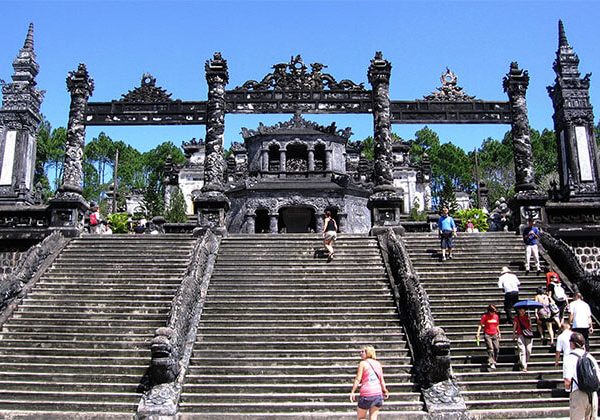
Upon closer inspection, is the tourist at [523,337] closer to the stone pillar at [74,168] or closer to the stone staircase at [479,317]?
the stone staircase at [479,317]

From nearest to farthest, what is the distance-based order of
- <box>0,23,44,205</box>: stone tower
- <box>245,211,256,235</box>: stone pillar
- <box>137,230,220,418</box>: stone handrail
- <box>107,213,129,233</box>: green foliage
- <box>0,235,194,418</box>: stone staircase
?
<box>137,230,220,418</box>: stone handrail < <box>0,235,194,418</box>: stone staircase < <box>0,23,44,205</box>: stone tower < <box>245,211,256,235</box>: stone pillar < <box>107,213,129,233</box>: green foliage

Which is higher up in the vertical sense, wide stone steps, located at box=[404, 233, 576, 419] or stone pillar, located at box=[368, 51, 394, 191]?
stone pillar, located at box=[368, 51, 394, 191]

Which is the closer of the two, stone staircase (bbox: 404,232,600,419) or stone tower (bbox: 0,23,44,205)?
stone staircase (bbox: 404,232,600,419)

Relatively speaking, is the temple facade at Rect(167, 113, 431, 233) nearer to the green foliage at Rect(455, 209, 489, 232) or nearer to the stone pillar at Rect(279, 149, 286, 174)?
the stone pillar at Rect(279, 149, 286, 174)

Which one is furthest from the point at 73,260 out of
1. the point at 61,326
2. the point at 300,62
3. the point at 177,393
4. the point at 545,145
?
the point at 545,145

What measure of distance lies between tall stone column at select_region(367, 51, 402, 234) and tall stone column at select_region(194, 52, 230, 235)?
16.1 ft

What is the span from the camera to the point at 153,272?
1390 centimetres

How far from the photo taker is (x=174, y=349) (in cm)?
978

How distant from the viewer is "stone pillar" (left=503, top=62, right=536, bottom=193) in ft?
59.9

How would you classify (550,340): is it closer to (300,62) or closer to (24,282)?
(24,282)

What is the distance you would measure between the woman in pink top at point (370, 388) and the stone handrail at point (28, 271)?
838 centimetres

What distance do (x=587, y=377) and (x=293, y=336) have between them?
5.56 meters

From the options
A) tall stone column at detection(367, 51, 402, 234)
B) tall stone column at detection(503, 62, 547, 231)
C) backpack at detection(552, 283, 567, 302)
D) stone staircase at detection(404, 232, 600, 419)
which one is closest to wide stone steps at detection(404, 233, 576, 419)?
stone staircase at detection(404, 232, 600, 419)

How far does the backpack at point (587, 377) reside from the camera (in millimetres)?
7250
